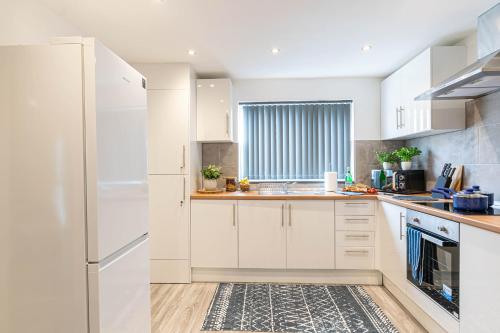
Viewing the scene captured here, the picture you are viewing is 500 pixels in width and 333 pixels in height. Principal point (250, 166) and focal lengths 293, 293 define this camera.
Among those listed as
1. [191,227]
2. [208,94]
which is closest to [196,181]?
[191,227]

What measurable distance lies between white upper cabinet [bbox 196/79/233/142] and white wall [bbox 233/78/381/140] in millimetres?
340

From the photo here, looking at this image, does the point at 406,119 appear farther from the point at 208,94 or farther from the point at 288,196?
the point at 208,94

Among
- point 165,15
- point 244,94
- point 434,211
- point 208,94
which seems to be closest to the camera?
point 434,211

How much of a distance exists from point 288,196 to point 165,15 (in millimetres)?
1937

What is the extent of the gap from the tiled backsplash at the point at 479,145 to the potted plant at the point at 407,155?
25cm

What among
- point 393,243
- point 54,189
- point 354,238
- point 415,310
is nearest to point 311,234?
point 354,238

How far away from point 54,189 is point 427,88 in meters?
2.78

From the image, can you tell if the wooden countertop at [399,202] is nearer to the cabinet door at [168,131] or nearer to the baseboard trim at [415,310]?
the cabinet door at [168,131]

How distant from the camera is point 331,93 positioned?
366cm

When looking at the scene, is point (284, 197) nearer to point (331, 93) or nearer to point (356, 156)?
point (356, 156)

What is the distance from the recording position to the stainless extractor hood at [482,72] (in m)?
1.66

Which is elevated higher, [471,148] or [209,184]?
[471,148]

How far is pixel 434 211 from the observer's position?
1.91 meters

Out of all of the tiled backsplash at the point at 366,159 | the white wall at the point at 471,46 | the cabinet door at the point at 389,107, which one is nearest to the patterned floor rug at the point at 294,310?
the tiled backsplash at the point at 366,159
